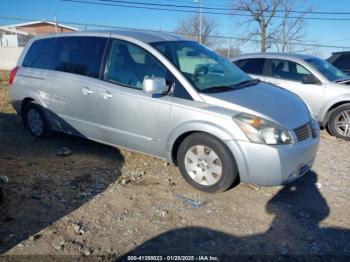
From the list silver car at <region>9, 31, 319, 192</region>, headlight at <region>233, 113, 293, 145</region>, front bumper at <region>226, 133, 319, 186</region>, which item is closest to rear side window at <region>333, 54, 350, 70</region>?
silver car at <region>9, 31, 319, 192</region>

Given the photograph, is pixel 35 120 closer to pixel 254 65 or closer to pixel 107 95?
pixel 107 95

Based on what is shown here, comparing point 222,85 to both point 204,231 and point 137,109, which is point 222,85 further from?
point 204,231

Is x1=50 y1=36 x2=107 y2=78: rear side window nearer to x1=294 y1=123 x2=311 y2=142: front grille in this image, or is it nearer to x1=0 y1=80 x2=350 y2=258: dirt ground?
x1=0 y1=80 x2=350 y2=258: dirt ground

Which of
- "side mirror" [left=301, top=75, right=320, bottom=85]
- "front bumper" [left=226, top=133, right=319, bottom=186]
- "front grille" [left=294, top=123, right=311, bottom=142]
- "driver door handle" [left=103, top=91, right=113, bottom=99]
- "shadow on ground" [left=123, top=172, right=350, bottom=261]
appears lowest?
"shadow on ground" [left=123, top=172, right=350, bottom=261]

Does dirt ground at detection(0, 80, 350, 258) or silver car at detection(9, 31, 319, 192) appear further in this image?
silver car at detection(9, 31, 319, 192)

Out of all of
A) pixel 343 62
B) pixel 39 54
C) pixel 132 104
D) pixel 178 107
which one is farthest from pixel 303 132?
pixel 343 62

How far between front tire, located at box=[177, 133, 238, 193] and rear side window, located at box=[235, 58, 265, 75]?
161 inches

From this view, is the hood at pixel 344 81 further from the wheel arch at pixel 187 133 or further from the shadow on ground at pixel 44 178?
the shadow on ground at pixel 44 178

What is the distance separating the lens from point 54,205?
12.5ft

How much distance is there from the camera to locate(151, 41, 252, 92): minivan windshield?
4.31 meters

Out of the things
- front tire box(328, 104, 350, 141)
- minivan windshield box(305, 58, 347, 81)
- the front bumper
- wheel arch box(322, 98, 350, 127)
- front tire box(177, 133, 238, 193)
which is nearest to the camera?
the front bumper

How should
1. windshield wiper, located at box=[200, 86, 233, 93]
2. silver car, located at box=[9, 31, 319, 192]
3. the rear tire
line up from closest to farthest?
1. silver car, located at box=[9, 31, 319, 192]
2. windshield wiper, located at box=[200, 86, 233, 93]
3. the rear tire

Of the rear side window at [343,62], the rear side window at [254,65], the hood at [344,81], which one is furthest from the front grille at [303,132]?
the rear side window at [343,62]

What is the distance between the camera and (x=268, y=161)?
3.69 m
